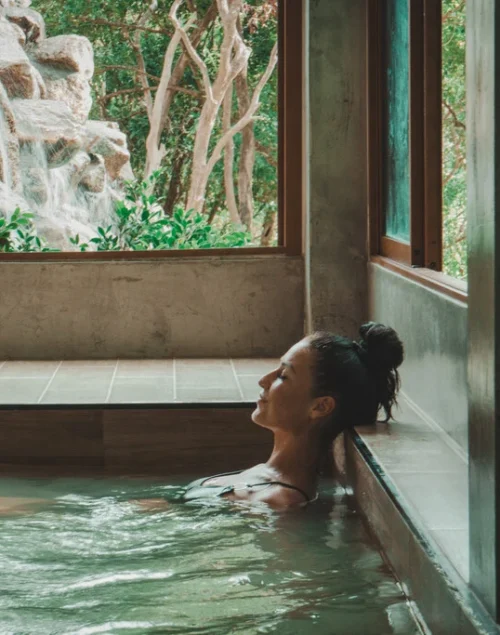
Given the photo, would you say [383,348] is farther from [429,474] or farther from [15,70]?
[15,70]

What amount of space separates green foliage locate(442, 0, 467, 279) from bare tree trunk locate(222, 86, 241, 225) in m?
2.08

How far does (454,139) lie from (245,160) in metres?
2.22

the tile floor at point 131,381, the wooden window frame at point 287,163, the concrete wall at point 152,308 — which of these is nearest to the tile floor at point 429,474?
the tile floor at point 131,381

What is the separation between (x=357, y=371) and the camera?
3633 mm

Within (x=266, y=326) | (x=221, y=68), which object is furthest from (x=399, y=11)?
(x=266, y=326)

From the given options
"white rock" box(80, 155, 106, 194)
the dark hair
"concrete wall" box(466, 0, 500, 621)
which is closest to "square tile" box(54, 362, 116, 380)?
"white rock" box(80, 155, 106, 194)

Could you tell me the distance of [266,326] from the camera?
241 inches

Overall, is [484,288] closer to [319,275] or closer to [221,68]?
[319,275]

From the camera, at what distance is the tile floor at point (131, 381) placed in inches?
185

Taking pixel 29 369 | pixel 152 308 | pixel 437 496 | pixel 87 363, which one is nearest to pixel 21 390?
pixel 29 369

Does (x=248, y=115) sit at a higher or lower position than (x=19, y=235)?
Result: higher

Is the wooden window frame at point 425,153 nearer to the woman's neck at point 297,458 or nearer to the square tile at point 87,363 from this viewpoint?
the woman's neck at point 297,458

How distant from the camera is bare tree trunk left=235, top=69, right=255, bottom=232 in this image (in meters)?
6.17

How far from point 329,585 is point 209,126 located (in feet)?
12.4
